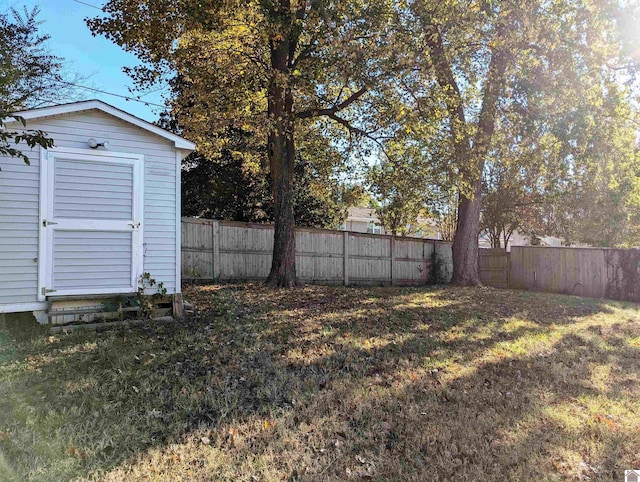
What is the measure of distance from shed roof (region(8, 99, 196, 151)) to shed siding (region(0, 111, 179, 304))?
10cm

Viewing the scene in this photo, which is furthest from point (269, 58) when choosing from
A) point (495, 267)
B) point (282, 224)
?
point (495, 267)

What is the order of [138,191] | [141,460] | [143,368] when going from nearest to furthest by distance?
[141,460] → [143,368] → [138,191]

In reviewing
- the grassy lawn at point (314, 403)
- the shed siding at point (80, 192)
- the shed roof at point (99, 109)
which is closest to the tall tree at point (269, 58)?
the shed roof at point (99, 109)

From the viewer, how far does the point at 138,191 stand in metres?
5.99

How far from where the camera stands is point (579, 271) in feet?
42.8

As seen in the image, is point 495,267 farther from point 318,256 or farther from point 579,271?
point 318,256

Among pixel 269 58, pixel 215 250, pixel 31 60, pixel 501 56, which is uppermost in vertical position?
pixel 31 60

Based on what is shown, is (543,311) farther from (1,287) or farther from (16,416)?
(1,287)

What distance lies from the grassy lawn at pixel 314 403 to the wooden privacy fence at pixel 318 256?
375 centimetres

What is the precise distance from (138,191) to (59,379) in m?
3.00

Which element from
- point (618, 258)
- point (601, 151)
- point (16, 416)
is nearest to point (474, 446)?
point (16, 416)

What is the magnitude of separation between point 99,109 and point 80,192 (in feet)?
3.86

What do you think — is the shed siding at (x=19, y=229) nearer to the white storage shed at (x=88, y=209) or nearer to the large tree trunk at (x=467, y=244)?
the white storage shed at (x=88, y=209)

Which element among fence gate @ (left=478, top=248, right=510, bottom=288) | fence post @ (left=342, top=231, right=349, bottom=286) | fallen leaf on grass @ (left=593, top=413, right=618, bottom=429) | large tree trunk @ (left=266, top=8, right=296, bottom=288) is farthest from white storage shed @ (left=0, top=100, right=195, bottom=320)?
fence gate @ (left=478, top=248, right=510, bottom=288)
